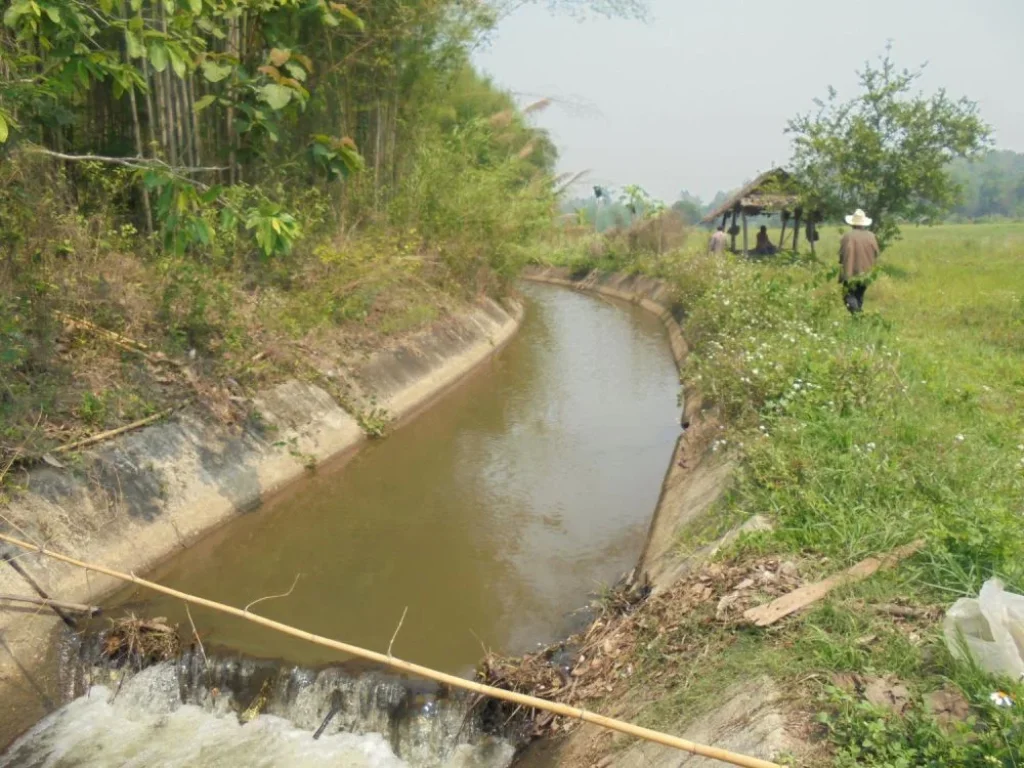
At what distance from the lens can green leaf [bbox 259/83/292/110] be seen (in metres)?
7.21

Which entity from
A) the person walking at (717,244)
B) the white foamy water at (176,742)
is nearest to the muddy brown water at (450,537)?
the white foamy water at (176,742)

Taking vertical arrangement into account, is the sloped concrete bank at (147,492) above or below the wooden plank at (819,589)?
below

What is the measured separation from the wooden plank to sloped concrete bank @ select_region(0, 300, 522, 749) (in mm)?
3920

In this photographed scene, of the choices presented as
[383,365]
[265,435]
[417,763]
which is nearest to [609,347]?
[383,365]

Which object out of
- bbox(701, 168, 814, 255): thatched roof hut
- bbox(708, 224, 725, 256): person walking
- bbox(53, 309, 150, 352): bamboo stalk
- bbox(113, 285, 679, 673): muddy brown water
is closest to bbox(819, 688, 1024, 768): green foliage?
bbox(113, 285, 679, 673): muddy brown water

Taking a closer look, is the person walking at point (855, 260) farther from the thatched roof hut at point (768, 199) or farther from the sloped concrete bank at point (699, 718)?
the thatched roof hut at point (768, 199)

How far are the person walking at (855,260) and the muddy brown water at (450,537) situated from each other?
→ 255 cm

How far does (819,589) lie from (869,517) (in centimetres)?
72

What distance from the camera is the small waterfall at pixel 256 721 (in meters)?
4.21

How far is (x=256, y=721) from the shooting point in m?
4.48

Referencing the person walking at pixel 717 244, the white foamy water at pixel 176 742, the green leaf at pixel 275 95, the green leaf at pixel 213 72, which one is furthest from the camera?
the person walking at pixel 717 244

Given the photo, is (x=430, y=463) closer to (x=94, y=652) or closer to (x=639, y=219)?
(x=94, y=652)

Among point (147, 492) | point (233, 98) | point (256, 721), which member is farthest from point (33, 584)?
point (233, 98)

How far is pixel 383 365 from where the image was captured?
10.4 meters
